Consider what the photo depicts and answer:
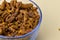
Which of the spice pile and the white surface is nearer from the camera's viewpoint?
the spice pile

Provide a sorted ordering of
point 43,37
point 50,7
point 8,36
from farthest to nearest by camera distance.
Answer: point 50,7
point 43,37
point 8,36

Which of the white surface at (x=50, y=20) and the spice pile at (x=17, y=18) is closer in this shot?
the spice pile at (x=17, y=18)

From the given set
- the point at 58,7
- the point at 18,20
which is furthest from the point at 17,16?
the point at 58,7

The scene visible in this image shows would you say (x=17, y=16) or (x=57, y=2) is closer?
(x=17, y=16)

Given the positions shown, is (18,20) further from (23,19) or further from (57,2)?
(57,2)

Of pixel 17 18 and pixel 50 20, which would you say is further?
pixel 50 20
